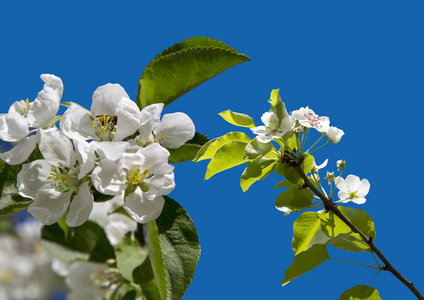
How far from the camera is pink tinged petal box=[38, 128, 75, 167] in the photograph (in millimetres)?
903

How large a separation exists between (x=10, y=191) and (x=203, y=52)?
51 cm

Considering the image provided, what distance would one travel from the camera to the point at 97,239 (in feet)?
4.69

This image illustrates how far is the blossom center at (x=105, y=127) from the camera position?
95cm

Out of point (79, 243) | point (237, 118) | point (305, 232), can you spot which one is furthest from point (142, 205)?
point (79, 243)

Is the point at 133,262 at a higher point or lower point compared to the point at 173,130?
lower

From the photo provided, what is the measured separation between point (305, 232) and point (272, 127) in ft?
0.83

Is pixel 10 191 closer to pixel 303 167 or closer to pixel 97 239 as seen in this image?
pixel 97 239

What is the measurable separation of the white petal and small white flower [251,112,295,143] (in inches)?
16.5

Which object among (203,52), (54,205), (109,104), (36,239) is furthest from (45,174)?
(36,239)

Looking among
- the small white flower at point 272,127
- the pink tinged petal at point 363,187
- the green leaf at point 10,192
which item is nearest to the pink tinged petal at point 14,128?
the green leaf at point 10,192

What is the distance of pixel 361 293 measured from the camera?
1.03 metres

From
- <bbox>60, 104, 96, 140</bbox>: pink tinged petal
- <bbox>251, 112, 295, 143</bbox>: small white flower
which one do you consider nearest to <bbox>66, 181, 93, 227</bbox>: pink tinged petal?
<bbox>60, 104, 96, 140</bbox>: pink tinged petal

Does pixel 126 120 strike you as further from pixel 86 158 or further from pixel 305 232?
pixel 305 232

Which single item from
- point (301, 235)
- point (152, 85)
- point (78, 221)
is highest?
point (152, 85)
